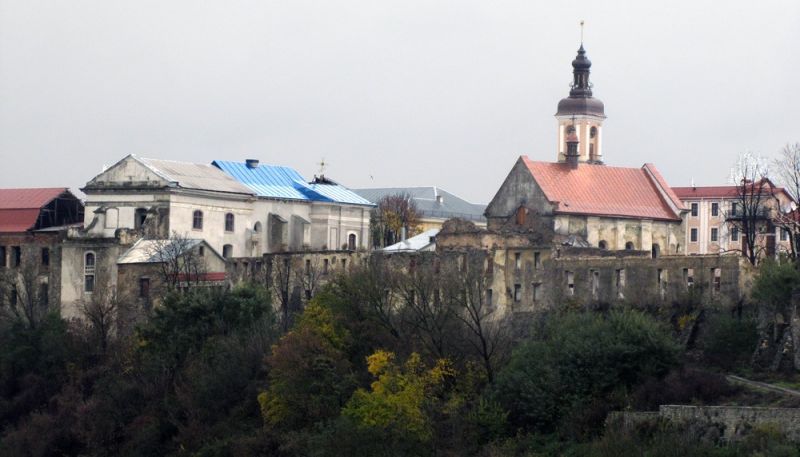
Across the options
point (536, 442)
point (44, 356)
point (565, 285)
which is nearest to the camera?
point (536, 442)

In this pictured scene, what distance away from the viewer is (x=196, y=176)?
280 ft

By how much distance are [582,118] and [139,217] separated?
2188cm

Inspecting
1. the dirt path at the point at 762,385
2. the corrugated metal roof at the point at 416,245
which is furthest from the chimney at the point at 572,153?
the dirt path at the point at 762,385

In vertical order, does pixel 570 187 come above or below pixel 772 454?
above

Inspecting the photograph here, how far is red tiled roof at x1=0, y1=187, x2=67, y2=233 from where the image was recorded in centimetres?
8769

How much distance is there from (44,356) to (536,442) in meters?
27.8

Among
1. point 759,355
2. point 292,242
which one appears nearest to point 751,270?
point 759,355

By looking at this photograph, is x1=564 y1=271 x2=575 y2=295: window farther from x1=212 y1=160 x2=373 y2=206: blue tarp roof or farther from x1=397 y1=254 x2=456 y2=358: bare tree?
x1=212 y1=160 x2=373 y2=206: blue tarp roof

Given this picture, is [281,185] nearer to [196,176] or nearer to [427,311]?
[196,176]

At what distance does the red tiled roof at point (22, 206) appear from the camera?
288 feet

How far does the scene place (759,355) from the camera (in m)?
59.7

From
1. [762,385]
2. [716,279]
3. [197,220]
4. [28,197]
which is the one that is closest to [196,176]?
[197,220]

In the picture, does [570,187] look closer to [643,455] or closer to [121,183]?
[121,183]

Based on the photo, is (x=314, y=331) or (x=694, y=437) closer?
(x=694, y=437)
